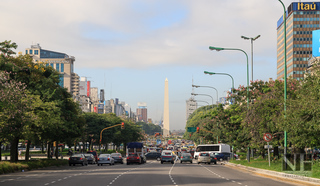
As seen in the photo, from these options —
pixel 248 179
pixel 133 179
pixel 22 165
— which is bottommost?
pixel 22 165

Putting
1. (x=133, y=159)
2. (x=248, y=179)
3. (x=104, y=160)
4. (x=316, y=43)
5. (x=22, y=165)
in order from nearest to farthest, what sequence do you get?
(x=248, y=179), (x=22, y=165), (x=316, y=43), (x=133, y=159), (x=104, y=160)

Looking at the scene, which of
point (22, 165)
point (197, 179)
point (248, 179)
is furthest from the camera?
point (22, 165)

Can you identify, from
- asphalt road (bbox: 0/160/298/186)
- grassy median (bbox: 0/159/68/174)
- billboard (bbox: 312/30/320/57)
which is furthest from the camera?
billboard (bbox: 312/30/320/57)

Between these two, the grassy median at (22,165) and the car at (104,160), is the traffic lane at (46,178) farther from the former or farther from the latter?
the car at (104,160)

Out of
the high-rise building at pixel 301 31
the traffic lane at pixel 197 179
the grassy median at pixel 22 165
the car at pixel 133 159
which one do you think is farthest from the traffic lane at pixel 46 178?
the high-rise building at pixel 301 31

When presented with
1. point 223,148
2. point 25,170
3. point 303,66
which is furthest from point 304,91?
point 303,66

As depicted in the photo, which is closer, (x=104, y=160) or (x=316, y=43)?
(x=316, y=43)

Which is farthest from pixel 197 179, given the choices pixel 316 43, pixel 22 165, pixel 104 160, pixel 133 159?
pixel 316 43

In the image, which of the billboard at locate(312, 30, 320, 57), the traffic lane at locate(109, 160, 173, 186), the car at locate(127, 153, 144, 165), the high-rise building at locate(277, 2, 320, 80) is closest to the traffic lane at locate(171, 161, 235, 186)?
the traffic lane at locate(109, 160, 173, 186)

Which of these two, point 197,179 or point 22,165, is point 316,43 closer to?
point 197,179

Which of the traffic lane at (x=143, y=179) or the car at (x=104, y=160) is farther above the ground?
the traffic lane at (x=143, y=179)

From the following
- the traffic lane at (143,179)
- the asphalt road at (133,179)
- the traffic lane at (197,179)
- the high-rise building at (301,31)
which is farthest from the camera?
the high-rise building at (301,31)

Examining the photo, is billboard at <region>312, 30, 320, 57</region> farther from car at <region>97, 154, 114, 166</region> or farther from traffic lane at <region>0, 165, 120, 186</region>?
traffic lane at <region>0, 165, 120, 186</region>

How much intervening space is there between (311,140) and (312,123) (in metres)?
3.33
